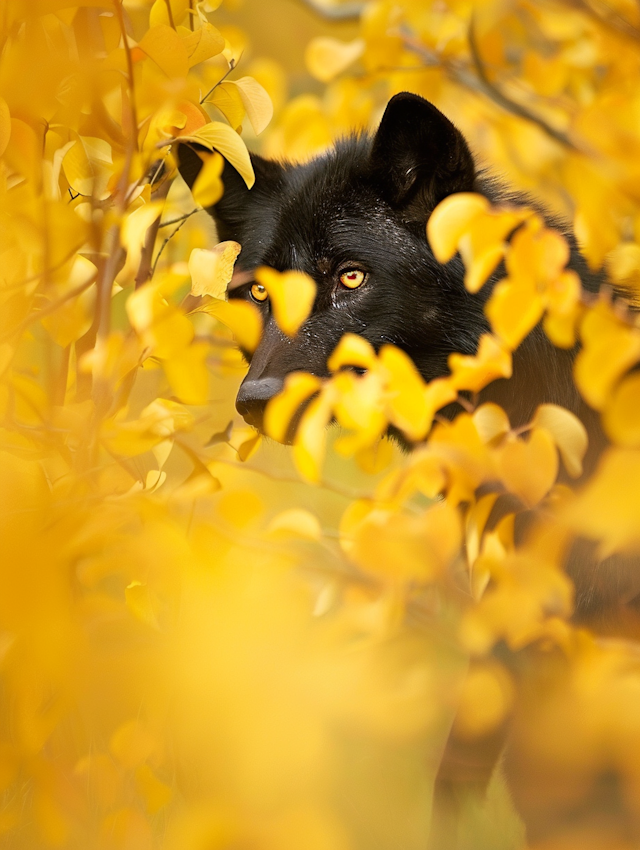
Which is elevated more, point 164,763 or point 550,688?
point 550,688

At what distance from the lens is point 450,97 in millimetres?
4934

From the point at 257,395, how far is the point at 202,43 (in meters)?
1.01

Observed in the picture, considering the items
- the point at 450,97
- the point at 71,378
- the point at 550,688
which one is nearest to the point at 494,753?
the point at 550,688

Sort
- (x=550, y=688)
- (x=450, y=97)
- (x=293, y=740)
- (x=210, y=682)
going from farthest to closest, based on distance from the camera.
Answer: (x=450, y=97), (x=550, y=688), (x=210, y=682), (x=293, y=740)

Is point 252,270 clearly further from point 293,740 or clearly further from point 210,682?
point 293,740

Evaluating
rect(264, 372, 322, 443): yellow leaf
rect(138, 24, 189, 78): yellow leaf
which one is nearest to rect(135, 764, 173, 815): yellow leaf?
rect(264, 372, 322, 443): yellow leaf

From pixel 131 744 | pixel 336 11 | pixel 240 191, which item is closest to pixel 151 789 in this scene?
→ pixel 131 744

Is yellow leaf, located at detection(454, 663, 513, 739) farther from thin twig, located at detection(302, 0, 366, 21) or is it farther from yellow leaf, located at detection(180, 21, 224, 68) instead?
thin twig, located at detection(302, 0, 366, 21)

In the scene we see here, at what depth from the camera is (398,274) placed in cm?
251

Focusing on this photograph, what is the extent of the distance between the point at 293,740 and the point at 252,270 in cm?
171

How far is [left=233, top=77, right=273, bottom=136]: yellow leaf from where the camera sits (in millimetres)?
1916

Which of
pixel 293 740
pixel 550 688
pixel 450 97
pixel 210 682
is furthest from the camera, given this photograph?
pixel 450 97

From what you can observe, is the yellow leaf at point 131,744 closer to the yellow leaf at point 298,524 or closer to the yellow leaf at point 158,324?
the yellow leaf at point 298,524

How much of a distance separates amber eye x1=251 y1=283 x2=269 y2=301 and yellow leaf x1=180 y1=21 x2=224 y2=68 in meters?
1.01
